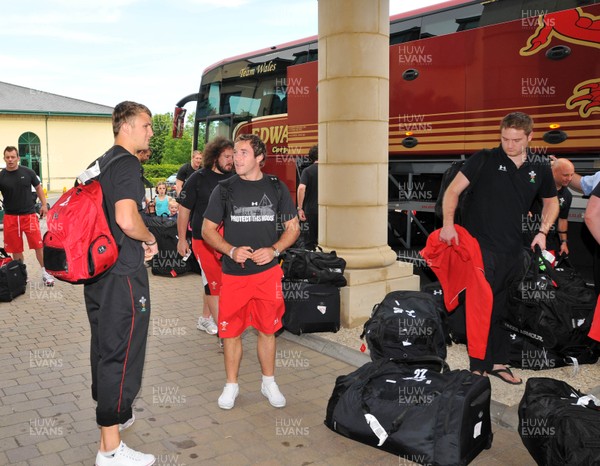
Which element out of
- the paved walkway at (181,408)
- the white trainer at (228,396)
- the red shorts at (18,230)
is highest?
the red shorts at (18,230)

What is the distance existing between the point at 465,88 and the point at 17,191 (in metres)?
6.86

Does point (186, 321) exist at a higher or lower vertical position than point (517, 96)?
lower

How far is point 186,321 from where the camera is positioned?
747 centimetres

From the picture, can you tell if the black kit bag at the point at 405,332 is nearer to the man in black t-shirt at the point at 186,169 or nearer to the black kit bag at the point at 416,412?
the black kit bag at the point at 416,412

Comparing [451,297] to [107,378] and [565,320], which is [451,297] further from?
[107,378]

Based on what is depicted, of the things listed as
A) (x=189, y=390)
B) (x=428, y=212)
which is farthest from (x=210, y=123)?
(x=189, y=390)

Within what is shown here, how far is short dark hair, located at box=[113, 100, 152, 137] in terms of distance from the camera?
3805mm

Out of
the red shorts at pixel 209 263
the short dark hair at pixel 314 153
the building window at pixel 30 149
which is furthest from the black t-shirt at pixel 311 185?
the building window at pixel 30 149

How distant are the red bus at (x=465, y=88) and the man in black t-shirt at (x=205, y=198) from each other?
13.7 ft

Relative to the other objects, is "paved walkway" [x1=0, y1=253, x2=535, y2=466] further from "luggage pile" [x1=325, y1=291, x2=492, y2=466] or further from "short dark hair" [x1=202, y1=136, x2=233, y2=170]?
"short dark hair" [x1=202, y1=136, x2=233, y2=170]

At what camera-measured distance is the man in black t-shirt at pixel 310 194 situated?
29.7 feet

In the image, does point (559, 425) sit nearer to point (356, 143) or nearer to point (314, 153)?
point (356, 143)

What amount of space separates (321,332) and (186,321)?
6.22 ft

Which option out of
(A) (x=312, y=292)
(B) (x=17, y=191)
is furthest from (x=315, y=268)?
(B) (x=17, y=191)
